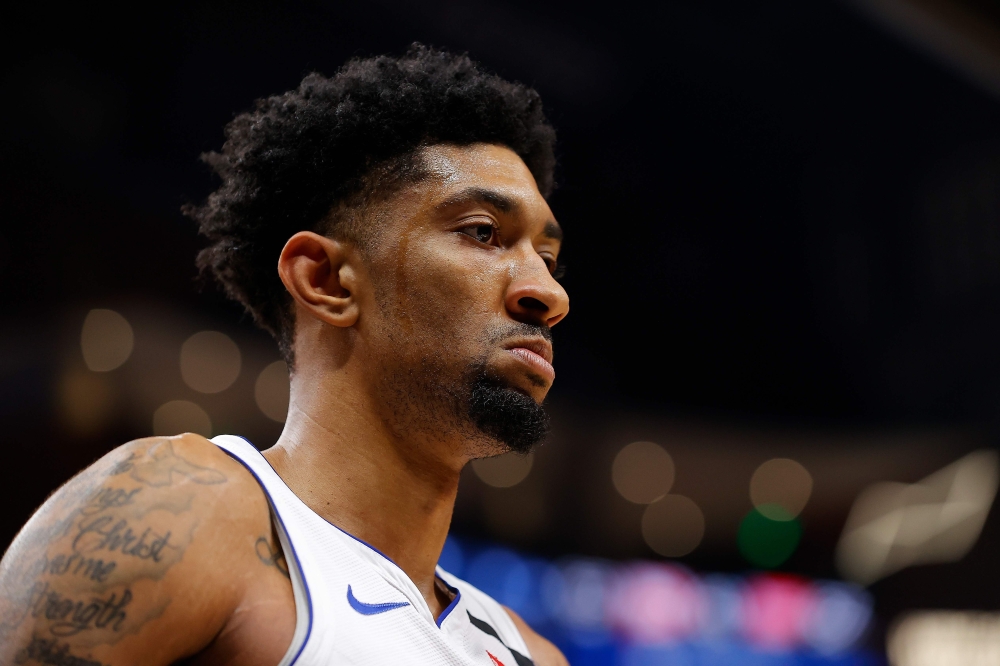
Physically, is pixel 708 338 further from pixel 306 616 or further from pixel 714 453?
pixel 306 616

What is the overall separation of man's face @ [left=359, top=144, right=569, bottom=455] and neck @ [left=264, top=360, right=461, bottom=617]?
7 centimetres

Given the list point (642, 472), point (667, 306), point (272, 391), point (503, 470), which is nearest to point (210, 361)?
point (272, 391)

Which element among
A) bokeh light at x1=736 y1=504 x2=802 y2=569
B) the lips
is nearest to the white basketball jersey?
the lips

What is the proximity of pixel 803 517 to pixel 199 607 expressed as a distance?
13.4 metres

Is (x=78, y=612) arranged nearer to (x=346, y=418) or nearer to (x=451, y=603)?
(x=346, y=418)

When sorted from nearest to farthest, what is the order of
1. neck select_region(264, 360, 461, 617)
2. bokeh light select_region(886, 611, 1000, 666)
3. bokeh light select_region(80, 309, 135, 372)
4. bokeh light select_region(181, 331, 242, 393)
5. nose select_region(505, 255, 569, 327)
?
neck select_region(264, 360, 461, 617), nose select_region(505, 255, 569, 327), bokeh light select_region(80, 309, 135, 372), bokeh light select_region(181, 331, 242, 393), bokeh light select_region(886, 611, 1000, 666)

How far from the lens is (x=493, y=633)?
1947 millimetres

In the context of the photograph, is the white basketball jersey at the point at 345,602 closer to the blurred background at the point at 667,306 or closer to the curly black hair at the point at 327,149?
the curly black hair at the point at 327,149

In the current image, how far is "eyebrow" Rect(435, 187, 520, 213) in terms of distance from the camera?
1.86 meters

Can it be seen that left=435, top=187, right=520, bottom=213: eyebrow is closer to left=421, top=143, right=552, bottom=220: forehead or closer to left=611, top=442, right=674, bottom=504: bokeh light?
left=421, top=143, right=552, bottom=220: forehead

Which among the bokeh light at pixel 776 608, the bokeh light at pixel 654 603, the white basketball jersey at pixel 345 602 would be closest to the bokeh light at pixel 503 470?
the bokeh light at pixel 654 603

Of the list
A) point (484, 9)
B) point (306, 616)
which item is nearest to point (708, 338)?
point (484, 9)

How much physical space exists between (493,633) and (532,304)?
796mm

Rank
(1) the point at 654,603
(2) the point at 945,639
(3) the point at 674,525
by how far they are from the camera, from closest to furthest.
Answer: (2) the point at 945,639, (1) the point at 654,603, (3) the point at 674,525
